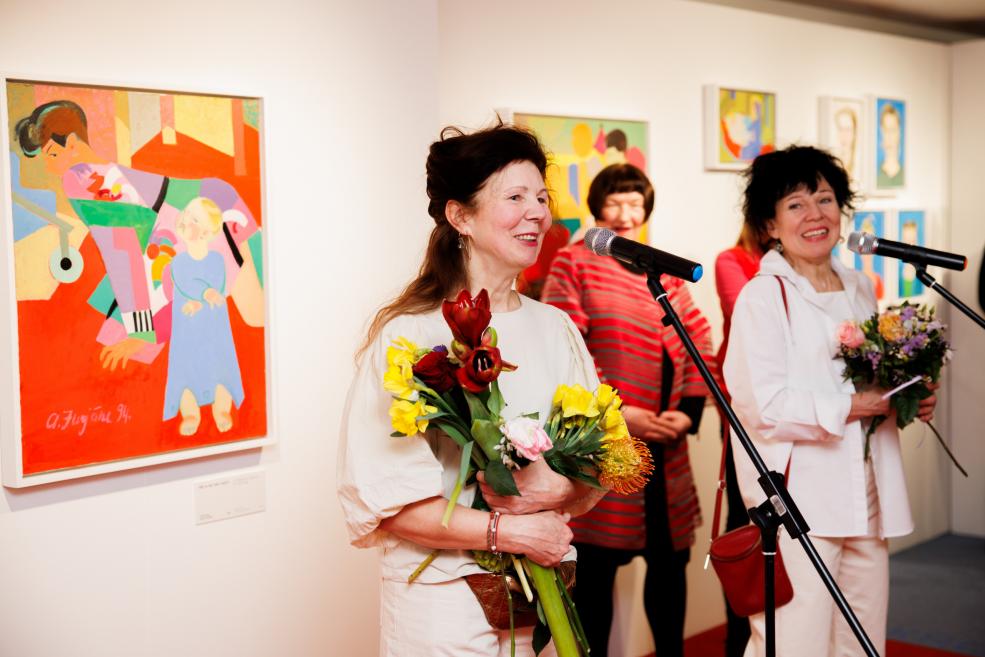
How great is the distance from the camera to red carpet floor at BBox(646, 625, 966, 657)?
448cm

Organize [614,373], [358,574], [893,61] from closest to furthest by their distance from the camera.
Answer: [358,574] → [614,373] → [893,61]

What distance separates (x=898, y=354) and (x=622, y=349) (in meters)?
1.06

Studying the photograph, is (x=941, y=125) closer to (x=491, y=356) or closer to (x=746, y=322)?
(x=746, y=322)

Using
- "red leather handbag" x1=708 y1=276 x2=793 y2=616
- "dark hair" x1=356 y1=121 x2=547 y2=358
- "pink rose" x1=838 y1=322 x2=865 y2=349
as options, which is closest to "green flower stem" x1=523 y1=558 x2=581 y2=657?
"dark hair" x1=356 y1=121 x2=547 y2=358

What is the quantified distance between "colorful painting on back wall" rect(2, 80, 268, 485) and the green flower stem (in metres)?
1.10

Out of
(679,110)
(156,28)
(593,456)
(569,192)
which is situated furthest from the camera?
(679,110)

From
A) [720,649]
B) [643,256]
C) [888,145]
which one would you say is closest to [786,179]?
[643,256]

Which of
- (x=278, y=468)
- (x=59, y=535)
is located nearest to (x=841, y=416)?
(x=278, y=468)

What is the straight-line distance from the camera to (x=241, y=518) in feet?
9.48

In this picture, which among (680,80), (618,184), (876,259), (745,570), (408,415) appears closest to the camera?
(408,415)

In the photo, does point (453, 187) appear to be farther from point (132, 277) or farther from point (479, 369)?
point (132, 277)

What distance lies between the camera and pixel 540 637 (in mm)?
2082

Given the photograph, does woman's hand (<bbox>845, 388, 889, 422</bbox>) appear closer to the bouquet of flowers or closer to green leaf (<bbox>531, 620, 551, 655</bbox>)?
the bouquet of flowers

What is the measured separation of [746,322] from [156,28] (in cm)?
183
